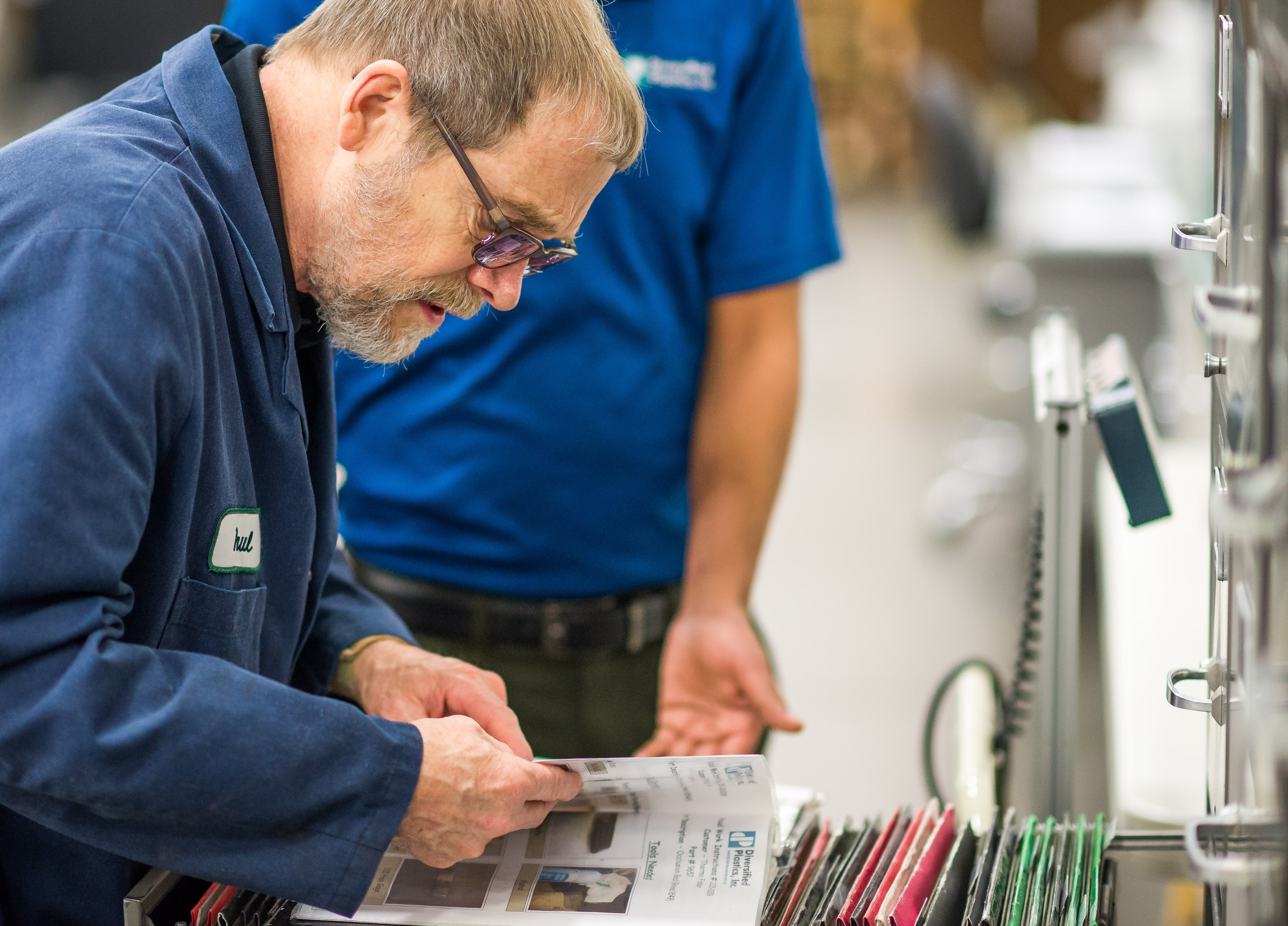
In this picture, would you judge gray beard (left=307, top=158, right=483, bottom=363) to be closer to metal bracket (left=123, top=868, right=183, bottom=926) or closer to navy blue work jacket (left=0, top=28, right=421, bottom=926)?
navy blue work jacket (left=0, top=28, right=421, bottom=926)

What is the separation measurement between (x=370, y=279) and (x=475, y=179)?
0.13m

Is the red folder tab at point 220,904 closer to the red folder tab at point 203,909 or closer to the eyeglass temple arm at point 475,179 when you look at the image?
the red folder tab at point 203,909

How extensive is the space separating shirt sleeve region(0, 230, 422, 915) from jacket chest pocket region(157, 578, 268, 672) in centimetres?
7

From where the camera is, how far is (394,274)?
1066 millimetres

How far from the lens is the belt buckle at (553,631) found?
1.73m

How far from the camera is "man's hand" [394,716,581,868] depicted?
3.15ft

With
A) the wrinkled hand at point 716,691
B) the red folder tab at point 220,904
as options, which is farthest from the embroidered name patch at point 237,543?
the wrinkled hand at point 716,691

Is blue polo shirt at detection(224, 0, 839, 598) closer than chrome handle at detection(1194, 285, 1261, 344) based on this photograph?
No

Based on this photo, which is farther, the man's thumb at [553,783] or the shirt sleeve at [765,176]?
the shirt sleeve at [765,176]

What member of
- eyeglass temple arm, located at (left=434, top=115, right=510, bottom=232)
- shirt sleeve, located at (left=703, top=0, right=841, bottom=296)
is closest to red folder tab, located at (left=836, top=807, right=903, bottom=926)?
eyeglass temple arm, located at (left=434, top=115, right=510, bottom=232)

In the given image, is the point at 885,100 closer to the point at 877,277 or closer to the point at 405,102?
the point at 877,277

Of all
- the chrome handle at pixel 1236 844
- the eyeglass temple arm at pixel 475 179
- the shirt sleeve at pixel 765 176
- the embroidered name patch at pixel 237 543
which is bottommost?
the chrome handle at pixel 1236 844

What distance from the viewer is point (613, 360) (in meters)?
1.69

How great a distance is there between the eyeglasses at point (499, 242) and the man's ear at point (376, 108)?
3cm
